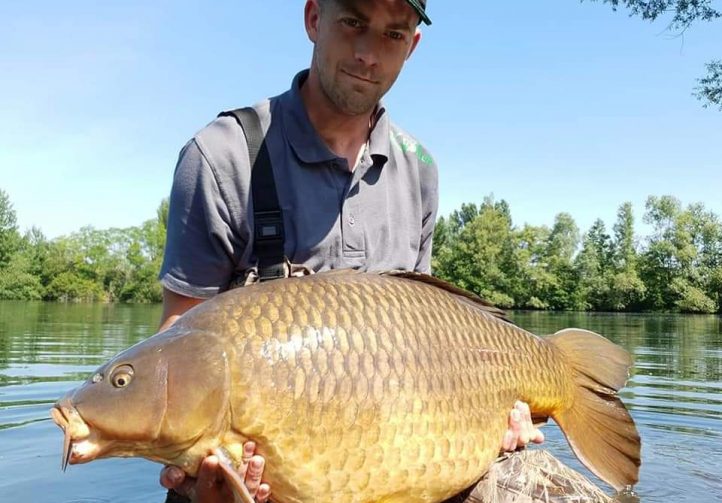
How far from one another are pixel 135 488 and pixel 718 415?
6.68 metres

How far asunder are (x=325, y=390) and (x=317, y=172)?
3.79 ft

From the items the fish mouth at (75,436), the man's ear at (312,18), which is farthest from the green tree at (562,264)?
the fish mouth at (75,436)

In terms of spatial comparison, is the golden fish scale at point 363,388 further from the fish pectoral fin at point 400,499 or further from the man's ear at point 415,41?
the man's ear at point 415,41

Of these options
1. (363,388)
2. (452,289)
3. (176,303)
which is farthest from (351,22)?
(363,388)

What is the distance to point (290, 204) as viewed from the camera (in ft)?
9.65

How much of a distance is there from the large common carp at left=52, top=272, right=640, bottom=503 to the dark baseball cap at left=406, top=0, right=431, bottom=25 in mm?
1069

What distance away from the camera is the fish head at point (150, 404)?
1924 millimetres

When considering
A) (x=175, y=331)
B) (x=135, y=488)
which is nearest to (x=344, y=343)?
(x=175, y=331)

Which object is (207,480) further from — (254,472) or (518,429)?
(518,429)

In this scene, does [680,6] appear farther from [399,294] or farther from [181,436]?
[181,436]

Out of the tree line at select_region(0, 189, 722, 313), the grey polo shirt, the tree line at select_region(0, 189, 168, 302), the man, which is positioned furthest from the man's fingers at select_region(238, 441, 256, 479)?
the tree line at select_region(0, 189, 168, 302)

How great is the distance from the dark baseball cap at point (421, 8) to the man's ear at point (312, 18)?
427mm

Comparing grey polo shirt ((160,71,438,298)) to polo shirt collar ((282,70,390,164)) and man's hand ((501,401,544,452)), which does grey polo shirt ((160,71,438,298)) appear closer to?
polo shirt collar ((282,70,390,164))

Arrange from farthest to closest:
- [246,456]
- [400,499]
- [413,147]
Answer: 1. [413,147]
2. [400,499]
3. [246,456]
